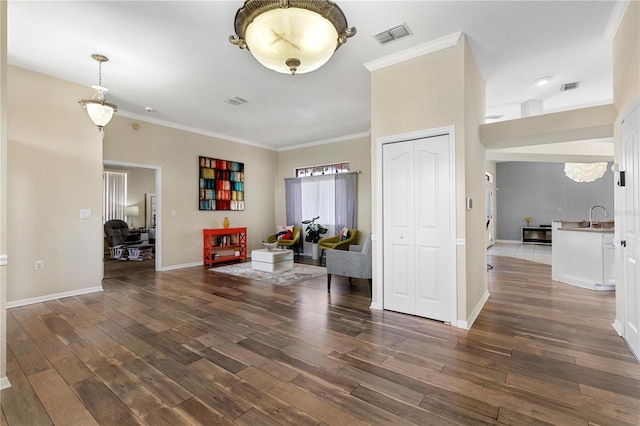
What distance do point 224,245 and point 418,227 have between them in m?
5.22

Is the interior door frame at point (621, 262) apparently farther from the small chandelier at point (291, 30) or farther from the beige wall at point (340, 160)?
the beige wall at point (340, 160)

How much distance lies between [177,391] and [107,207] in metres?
9.35

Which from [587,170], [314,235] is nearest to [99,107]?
[314,235]

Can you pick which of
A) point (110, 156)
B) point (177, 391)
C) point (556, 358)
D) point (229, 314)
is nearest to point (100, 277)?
point (110, 156)

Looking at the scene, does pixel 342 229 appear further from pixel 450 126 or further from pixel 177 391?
pixel 177 391

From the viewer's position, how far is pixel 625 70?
280cm

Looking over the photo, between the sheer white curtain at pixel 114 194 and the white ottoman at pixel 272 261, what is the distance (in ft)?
20.3

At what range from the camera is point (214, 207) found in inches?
287

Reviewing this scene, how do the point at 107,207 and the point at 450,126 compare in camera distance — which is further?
the point at 107,207

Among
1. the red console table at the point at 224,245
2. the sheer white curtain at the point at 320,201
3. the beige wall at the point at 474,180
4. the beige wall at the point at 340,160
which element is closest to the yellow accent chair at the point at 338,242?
the beige wall at the point at 340,160

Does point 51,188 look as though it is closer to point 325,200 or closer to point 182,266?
point 182,266

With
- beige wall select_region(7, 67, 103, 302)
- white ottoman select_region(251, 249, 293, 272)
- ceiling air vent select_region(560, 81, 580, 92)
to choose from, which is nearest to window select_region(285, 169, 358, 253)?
white ottoman select_region(251, 249, 293, 272)

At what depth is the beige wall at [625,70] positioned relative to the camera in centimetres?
249

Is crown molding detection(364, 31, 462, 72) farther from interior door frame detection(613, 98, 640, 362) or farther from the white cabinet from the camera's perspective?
the white cabinet
